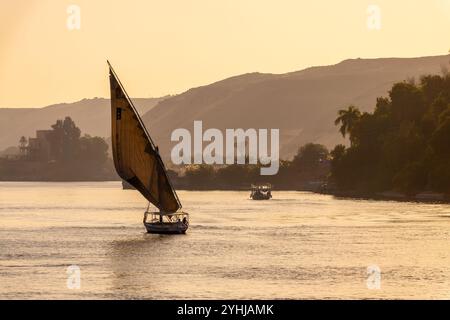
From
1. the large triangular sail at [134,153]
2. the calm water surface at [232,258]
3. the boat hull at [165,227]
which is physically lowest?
the calm water surface at [232,258]

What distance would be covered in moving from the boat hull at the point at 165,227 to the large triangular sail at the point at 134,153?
2017 millimetres

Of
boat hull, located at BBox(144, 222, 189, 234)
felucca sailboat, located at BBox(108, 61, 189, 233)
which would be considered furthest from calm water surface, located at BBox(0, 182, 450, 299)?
felucca sailboat, located at BBox(108, 61, 189, 233)

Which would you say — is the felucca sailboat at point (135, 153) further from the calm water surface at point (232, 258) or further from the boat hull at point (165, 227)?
the calm water surface at point (232, 258)

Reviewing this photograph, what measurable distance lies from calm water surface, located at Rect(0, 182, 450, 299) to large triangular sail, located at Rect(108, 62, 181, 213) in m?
4.99

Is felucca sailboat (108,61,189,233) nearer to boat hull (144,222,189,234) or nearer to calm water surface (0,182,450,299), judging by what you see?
boat hull (144,222,189,234)

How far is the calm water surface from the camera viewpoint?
8131 centimetres

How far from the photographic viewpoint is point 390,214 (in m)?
182

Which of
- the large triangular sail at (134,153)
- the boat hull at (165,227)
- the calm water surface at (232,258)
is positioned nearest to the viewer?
the calm water surface at (232,258)

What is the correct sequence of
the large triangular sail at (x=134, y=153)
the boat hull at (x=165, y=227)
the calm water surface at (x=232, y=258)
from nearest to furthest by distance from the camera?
the calm water surface at (x=232, y=258) < the large triangular sail at (x=134, y=153) < the boat hull at (x=165, y=227)

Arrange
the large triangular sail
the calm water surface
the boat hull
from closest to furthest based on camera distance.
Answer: the calm water surface < the large triangular sail < the boat hull

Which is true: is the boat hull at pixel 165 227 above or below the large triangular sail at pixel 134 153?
below

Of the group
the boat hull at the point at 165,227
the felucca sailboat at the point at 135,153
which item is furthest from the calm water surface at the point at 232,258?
the felucca sailboat at the point at 135,153

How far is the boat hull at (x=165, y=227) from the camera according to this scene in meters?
131
